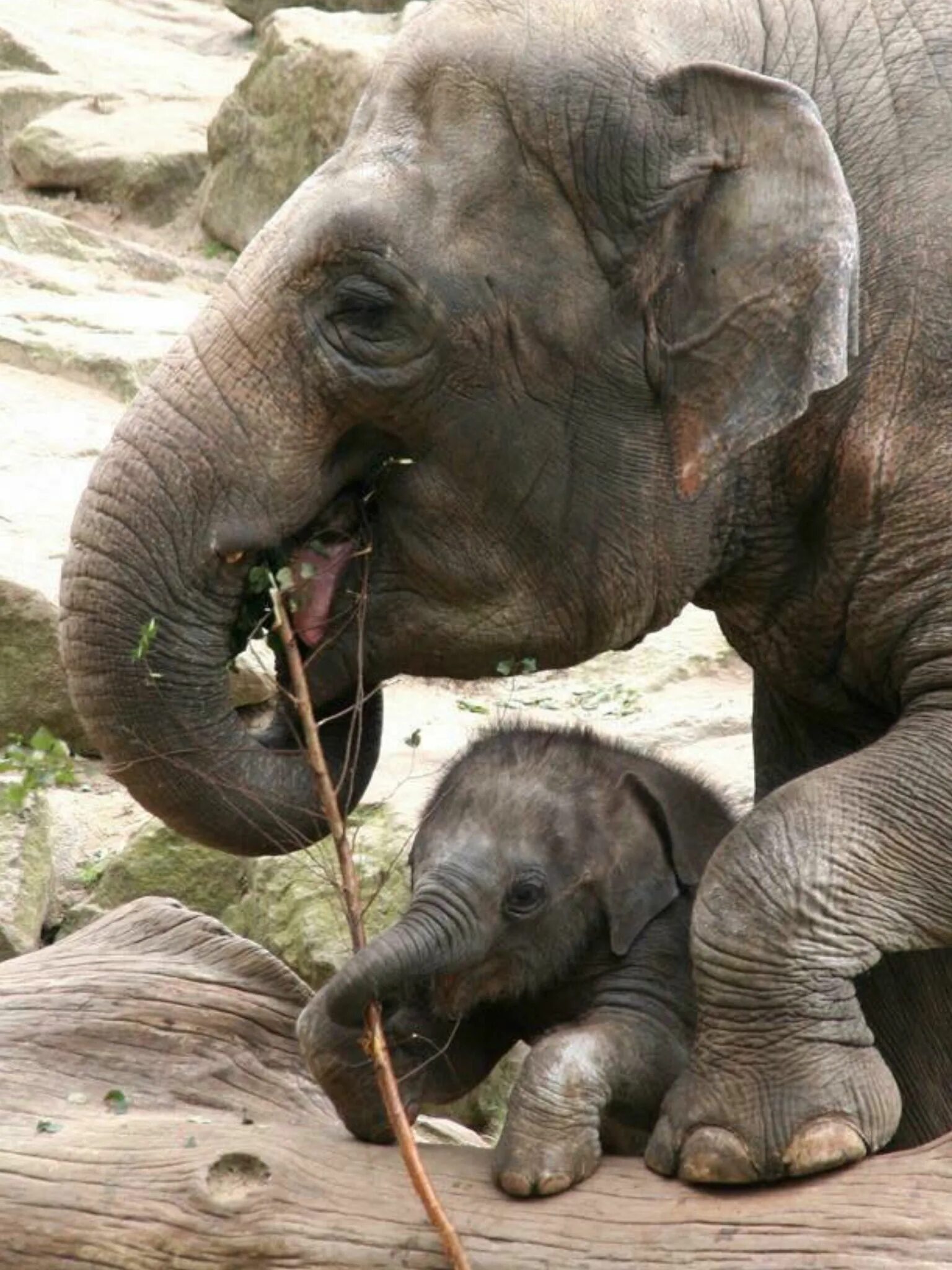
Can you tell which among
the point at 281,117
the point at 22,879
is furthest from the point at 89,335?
the point at 22,879

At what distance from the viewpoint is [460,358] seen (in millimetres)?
4914

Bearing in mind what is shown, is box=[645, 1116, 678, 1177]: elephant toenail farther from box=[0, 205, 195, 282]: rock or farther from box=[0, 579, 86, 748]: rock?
box=[0, 205, 195, 282]: rock

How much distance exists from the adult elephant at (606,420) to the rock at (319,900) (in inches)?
95.9

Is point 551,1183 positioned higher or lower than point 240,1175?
higher

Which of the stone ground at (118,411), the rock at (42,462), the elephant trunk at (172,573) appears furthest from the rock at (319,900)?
the elephant trunk at (172,573)

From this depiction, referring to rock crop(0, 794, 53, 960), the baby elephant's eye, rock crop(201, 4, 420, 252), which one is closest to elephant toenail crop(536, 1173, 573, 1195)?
the baby elephant's eye

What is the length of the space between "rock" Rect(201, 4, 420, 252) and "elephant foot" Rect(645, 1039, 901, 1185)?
34.6 feet

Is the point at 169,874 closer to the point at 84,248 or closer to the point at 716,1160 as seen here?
the point at 716,1160

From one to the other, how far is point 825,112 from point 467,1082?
75.3 inches

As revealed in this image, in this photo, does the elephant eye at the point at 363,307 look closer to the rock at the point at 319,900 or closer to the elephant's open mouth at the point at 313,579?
the elephant's open mouth at the point at 313,579

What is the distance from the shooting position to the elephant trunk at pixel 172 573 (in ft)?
15.8

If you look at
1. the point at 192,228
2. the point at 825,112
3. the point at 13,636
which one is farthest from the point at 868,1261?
the point at 192,228

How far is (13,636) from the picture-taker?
8.97 metres

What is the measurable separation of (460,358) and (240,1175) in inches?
58.6
